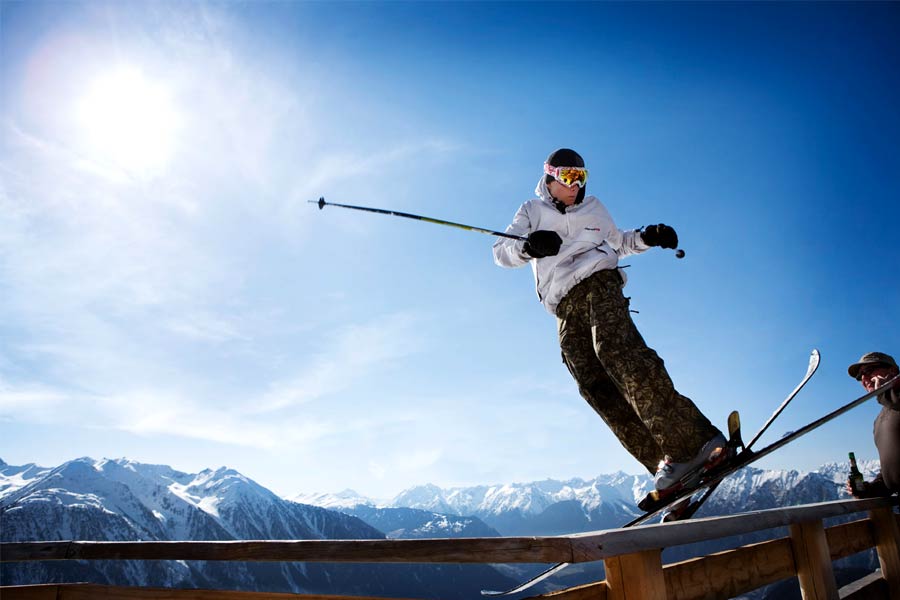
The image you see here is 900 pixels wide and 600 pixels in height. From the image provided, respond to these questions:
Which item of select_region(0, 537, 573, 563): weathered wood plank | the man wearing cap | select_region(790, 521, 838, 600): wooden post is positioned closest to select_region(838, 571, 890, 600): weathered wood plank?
select_region(790, 521, 838, 600): wooden post

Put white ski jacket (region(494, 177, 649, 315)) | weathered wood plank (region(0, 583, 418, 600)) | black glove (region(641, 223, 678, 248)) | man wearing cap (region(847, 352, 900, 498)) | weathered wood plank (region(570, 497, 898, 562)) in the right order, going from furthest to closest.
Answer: man wearing cap (region(847, 352, 900, 498)) → black glove (region(641, 223, 678, 248)) → white ski jacket (region(494, 177, 649, 315)) → weathered wood plank (region(0, 583, 418, 600)) → weathered wood plank (region(570, 497, 898, 562))

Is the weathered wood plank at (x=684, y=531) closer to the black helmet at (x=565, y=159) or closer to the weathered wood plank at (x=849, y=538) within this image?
the weathered wood plank at (x=849, y=538)

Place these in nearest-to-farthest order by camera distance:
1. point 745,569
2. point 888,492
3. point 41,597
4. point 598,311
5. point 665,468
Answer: point 41,597
point 745,569
point 665,468
point 598,311
point 888,492

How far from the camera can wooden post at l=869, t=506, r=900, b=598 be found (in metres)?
4.93

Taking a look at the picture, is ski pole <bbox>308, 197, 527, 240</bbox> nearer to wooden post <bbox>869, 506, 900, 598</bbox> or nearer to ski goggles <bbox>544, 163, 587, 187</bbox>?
ski goggles <bbox>544, 163, 587, 187</bbox>

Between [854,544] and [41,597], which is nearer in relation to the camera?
[41,597]

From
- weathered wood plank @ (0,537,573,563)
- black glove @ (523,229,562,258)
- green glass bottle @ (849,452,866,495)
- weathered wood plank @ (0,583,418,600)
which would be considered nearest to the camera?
weathered wood plank @ (0,537,573,563)

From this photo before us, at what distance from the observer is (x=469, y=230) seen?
16.6ft

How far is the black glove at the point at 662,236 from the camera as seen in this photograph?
4.79m

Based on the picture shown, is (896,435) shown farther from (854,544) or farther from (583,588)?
(583,588)

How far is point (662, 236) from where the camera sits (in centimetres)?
480

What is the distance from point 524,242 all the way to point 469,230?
2.97ft

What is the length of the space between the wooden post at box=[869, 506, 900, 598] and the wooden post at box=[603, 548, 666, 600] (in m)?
4.20

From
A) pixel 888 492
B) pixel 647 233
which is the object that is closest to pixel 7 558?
pixel 647 233
